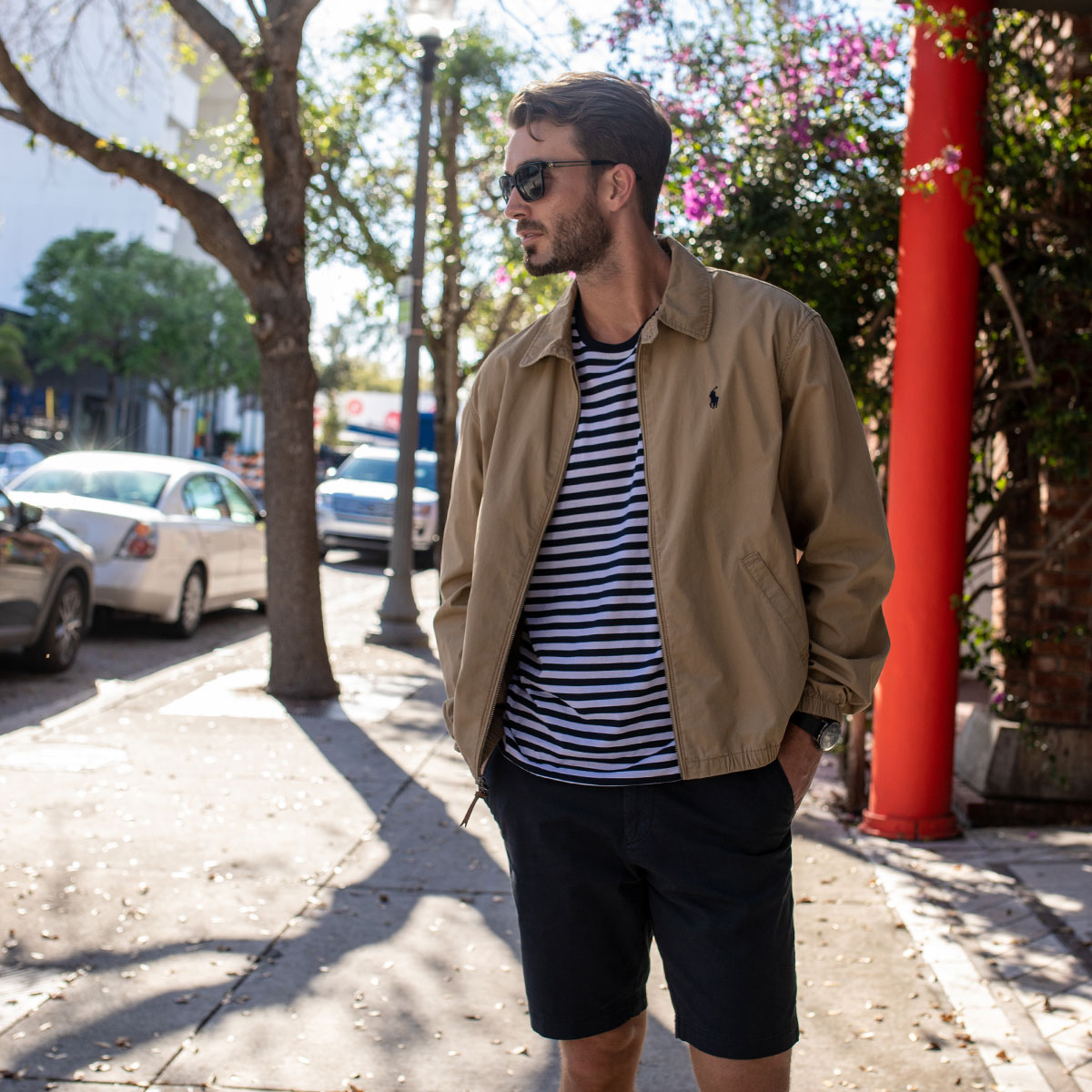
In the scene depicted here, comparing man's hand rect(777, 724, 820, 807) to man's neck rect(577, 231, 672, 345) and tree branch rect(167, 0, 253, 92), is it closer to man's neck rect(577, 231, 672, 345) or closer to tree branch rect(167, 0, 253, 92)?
man's neck rect(577, 231, 672, 345)

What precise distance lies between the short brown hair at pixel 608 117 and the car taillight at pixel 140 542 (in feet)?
30.1

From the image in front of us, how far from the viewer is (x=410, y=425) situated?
12.3 m

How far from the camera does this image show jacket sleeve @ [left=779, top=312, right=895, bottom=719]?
2307 millimetres

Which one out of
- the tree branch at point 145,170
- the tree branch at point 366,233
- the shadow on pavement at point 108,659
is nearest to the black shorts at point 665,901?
the shadow on pavement at point 108,659

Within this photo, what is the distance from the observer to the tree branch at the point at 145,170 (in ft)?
26.4

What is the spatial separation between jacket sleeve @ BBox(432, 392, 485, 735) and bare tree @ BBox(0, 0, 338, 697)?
20.4ft

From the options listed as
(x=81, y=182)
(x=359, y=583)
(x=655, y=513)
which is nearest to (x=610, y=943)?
(x=655, y=513)

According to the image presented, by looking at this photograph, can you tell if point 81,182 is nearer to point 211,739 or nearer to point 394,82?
point 394,82

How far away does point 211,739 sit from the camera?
24.3ft

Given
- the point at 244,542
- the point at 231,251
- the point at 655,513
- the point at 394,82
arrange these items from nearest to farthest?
1. the point at 655,513
2. the point at 231,251
3. the point at 244,542
4. the point at 394,82

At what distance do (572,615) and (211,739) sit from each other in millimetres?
5435

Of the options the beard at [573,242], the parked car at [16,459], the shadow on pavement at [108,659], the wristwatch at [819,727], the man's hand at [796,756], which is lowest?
the shadow on pavement at [108,659]

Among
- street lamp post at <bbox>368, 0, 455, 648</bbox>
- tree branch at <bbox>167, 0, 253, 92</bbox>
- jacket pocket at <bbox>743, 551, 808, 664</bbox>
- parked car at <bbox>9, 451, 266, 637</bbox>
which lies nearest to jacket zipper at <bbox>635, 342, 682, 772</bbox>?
jacket pocket at <bbox>743, 551, 808, 664</bbox>

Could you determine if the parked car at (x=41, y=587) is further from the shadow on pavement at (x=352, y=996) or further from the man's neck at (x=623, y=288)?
the man's neck at (x=623, y=288)
